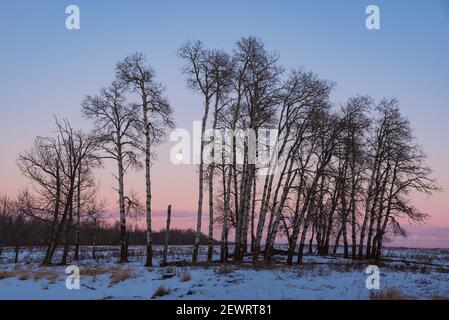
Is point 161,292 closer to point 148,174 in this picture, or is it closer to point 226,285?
point 226,285

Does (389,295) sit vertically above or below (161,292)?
above

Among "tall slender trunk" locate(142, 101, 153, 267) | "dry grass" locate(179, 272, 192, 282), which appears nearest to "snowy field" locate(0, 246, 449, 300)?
"dry grass" locate(179, 272, 192, 282)

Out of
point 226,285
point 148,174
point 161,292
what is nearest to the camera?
point 161,292

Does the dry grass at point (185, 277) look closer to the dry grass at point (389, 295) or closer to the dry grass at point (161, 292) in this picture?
the dry grass at point (161, 292)

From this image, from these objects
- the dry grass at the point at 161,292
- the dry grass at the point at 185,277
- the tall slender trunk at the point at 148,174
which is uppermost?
the tall slender trunk at the point at 148,174

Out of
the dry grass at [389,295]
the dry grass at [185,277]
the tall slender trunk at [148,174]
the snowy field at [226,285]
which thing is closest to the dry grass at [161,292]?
the snowy field at [226,285]

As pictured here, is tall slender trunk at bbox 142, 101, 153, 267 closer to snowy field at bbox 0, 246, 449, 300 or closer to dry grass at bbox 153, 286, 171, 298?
snowy field at bbox 0, 246, 449, 300

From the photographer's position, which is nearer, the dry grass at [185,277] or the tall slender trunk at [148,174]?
the dry grass at [185,277]

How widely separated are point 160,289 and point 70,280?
480 centimetres

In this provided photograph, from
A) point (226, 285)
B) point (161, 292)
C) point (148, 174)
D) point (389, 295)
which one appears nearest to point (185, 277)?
point (226, 285)

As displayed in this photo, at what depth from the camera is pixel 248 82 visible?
22.7 m

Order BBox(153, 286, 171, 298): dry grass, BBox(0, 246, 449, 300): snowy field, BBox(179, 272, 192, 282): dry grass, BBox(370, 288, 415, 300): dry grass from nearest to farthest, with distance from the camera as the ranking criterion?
BBox(370, 288, 415, 300): dry grass
BBox(0, 246, 449, 300): snowy field
BBox(153, 286, 171, 298): dry grass
BBox(179, 272, 192, 282): dry grass
